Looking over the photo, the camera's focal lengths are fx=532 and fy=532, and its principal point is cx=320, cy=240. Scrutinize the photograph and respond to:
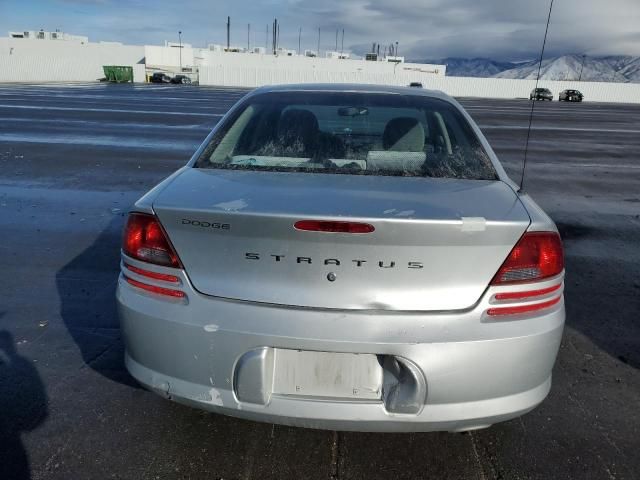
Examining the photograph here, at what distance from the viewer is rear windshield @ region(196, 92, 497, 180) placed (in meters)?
2.71

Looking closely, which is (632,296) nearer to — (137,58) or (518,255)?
(518,255)

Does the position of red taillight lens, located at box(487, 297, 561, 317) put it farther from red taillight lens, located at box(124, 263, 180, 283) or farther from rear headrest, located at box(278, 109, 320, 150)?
rear headrest, located at box(278, 109, 320, 150)

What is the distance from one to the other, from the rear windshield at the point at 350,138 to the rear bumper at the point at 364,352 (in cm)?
90

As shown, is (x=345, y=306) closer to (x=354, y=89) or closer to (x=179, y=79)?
(x=354, y=89)

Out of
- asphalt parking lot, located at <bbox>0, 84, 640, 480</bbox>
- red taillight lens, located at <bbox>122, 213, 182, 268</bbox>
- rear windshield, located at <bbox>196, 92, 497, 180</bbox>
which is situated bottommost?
asphalt parking lot, located at <bbox>0, 84, 640, 480</bbox>

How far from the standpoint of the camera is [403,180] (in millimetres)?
2469

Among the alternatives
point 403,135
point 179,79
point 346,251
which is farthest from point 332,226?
point 179,79

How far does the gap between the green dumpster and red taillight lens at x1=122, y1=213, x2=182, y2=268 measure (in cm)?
6228

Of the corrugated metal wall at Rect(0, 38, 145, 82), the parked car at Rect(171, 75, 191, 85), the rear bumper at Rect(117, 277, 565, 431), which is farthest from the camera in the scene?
the parked car at Rect(171, 75, 191, 85)

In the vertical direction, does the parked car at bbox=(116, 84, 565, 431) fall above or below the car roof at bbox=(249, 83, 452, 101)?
below

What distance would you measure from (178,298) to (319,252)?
59 cm

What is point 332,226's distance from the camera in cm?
194

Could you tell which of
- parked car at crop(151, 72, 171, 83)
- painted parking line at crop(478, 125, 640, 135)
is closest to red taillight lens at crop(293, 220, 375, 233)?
painted parking line at crop(478, 125, 640, 135)

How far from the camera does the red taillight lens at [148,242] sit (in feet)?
6.93
